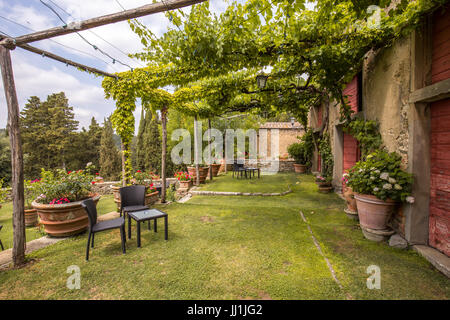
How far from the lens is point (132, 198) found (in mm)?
4055

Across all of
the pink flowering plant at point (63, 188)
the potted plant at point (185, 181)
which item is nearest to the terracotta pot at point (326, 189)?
the potted plant at point (185, 181)

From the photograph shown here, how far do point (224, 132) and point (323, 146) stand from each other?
7544mm

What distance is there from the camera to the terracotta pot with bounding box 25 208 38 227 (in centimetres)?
658

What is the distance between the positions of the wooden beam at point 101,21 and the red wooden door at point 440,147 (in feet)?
10.1

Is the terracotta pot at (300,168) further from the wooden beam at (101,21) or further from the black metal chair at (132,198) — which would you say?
the wooden beam at (101,21)

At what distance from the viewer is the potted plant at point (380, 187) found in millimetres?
2943

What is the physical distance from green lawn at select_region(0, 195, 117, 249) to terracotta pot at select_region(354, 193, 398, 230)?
693 centimetres

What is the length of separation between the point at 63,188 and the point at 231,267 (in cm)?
334

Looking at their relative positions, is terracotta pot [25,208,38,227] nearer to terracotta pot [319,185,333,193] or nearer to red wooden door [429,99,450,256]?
terracotta pot [319,185,333,193]

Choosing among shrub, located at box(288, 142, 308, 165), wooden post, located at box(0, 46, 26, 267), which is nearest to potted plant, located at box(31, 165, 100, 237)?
wooden post, located at box(0, 46, 26, 267)

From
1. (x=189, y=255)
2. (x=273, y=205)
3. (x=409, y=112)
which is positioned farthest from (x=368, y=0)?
(x=273, y=205)
